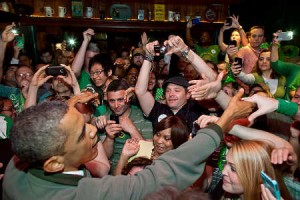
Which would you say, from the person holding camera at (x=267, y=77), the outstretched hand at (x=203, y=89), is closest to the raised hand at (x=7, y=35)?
the outstretched hand at (x=203, y=89)

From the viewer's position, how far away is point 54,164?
122 centimetres

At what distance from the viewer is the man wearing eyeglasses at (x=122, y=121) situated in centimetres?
258

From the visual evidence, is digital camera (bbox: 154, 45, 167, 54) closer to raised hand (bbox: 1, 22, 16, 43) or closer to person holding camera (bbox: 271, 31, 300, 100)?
person holding camera (bbox: 271, 31, 300, 100)

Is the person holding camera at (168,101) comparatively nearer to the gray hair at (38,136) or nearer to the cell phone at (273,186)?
the cell phone at (273,186)

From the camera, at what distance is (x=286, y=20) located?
6.14 m

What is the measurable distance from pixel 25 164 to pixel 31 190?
196mm

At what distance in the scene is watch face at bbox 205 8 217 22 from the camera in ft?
24.0

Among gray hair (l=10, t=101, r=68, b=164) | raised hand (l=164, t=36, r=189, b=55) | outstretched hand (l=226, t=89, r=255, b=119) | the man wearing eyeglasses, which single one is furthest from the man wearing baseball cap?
gray hair (l=10, t=101, r=68, b=164)

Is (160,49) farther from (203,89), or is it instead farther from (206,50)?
(206,50)

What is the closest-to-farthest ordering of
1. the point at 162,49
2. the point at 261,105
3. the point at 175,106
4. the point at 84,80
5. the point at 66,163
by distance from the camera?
1. the point at 66,163
2. the point at 261,105
3. the point at 162,49
4. the point at 175,106
5. the point at 84,80

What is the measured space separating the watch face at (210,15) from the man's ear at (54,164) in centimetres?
675

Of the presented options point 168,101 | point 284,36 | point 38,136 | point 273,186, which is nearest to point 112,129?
point 168,101

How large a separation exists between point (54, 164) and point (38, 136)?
0.46 feet

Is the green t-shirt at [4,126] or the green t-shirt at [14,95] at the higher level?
the green t-shirt at [14,95]
